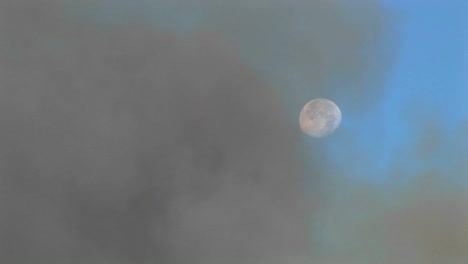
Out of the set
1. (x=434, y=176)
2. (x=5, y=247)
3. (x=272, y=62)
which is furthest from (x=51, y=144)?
(x=434, y=176)

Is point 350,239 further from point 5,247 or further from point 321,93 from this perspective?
point 5,247

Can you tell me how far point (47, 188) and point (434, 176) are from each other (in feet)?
12.1

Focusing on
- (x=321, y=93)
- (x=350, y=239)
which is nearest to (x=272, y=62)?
(x=321, y=93)

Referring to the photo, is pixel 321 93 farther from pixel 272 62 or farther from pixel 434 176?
pixel 434 176

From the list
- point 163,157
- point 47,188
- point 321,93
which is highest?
point 321,93

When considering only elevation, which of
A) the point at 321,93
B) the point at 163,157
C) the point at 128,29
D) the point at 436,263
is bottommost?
the point at 436,263

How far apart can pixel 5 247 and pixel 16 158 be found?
0.84 meters

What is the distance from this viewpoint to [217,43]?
16.7ft

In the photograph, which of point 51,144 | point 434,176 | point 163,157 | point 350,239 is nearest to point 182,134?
point 163,157

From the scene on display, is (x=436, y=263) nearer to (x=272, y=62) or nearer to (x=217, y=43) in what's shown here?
(x=272, y=62)

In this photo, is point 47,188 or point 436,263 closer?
point 436,263

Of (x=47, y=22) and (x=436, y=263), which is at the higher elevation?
(x=47, y=22)

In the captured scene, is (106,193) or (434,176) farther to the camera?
(106,193)

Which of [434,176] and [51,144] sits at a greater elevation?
[51,144]
